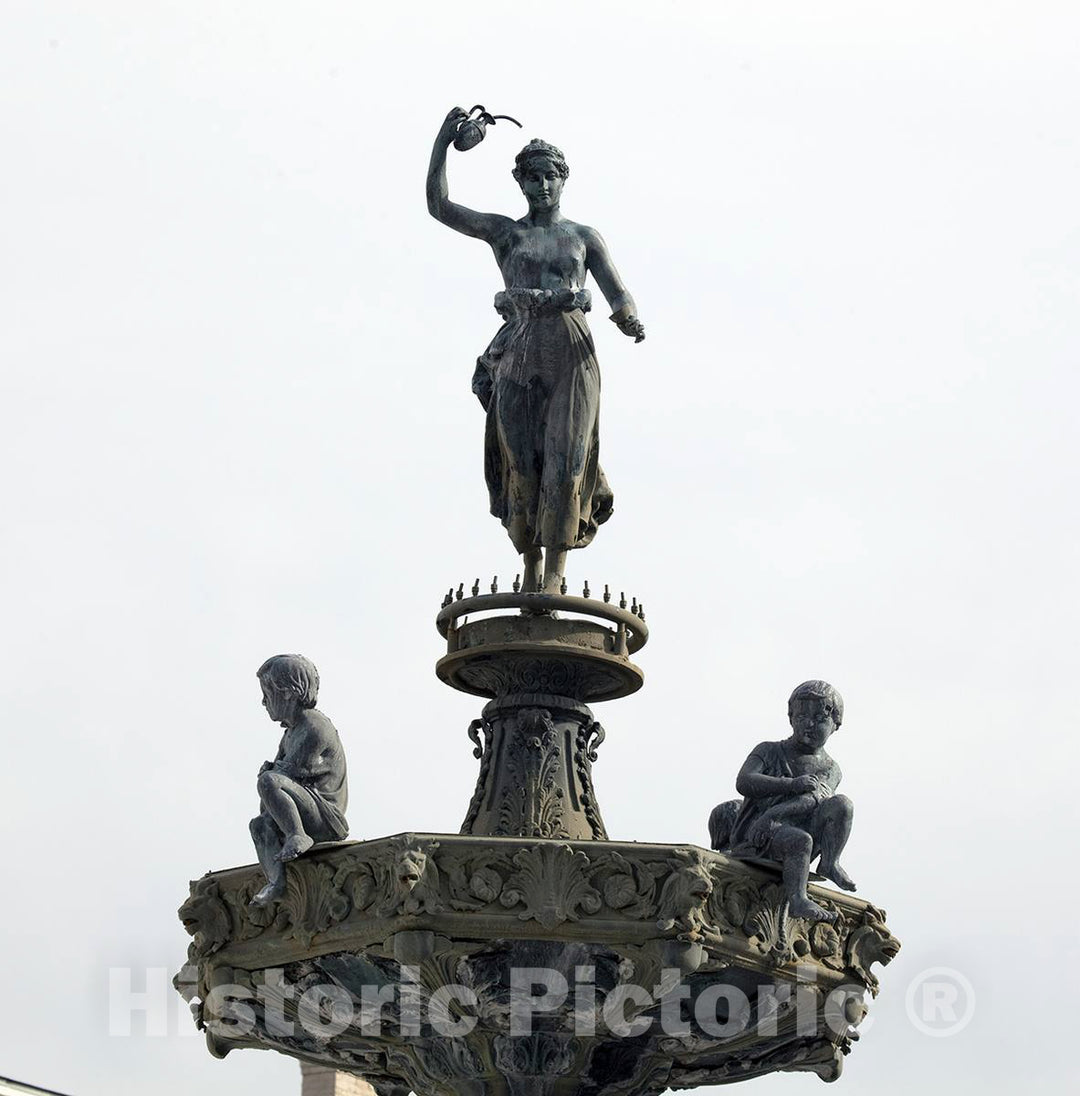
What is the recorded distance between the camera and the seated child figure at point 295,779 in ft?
54.1

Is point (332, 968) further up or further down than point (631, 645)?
further down

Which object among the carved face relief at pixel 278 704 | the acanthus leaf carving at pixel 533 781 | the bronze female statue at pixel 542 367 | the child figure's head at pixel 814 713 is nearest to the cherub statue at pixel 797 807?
the child figure's head at pixel 814 713

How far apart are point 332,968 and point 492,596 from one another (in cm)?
279

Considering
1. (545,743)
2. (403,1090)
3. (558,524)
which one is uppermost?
(558,524)

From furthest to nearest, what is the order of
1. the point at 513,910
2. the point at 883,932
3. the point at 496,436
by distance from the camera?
the point at 496,436, the point at 883,932, the point at 513,910

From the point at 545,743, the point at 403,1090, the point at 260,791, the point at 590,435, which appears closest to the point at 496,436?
the point at 590,435

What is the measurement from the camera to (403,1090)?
19.1m

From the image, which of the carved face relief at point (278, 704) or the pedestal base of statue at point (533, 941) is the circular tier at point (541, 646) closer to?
the pedestal base of statue at point (533, 941)

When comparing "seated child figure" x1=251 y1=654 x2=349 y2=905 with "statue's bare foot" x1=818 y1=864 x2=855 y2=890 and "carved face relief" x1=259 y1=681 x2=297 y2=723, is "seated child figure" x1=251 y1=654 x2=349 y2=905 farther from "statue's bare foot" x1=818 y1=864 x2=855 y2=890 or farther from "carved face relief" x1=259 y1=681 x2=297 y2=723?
"statue's bare foot" x1=818 y1=864 x2=855 y2=890

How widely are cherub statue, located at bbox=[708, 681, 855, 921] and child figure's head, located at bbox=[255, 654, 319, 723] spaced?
9.05 feet

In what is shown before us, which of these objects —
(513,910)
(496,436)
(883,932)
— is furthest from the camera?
(496,436)

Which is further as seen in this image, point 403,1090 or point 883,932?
point 403,1090

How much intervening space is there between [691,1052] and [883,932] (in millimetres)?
1713

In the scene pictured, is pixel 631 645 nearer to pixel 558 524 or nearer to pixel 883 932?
pixel 558 524
